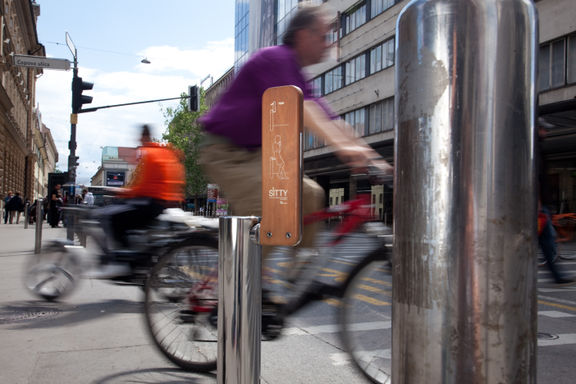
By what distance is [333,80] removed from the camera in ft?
109

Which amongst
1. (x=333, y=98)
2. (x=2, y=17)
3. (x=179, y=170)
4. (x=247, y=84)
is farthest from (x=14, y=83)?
(x=247, y=84)

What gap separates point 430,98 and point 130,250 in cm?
396

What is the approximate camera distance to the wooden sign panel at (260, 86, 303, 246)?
54.9 inches

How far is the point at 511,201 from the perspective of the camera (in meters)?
1.04

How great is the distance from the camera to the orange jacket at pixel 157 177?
16.1 feet

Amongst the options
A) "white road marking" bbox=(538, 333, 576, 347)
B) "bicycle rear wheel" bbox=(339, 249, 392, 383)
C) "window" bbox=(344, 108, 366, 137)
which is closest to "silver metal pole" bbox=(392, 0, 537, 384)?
"bicycle rear wheel" bbox=(339, 249, 392, 383)

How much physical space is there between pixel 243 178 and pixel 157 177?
2301mm

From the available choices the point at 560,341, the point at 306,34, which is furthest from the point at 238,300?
the point at 560,341

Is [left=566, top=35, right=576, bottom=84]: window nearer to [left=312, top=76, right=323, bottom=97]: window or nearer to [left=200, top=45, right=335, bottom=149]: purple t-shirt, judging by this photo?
[left=312, top=76, right=323, bottom=97]: window

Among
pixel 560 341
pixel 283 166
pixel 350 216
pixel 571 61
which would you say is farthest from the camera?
pixel 571 61

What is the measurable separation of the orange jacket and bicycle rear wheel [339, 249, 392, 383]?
251 centimetres

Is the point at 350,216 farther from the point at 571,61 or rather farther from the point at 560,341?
the point at 571,61

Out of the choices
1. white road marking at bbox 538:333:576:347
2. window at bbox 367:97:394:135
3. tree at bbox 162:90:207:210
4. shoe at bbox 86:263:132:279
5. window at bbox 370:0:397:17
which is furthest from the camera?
tree at bbox 162:90:207:210

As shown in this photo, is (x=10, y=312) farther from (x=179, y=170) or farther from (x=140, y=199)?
(x=179, y=170)
